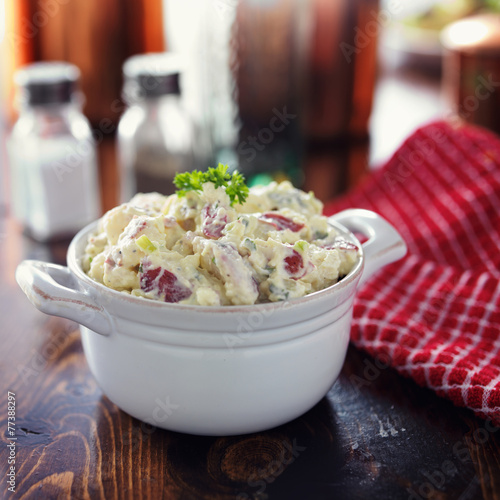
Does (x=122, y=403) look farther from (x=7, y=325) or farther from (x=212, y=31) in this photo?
(x=212, y=31)

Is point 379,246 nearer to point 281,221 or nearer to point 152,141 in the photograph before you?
point 281,221

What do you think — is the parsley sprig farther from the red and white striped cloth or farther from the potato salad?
the red and white striped cloth

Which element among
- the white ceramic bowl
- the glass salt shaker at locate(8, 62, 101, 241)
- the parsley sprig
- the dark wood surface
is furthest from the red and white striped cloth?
the glass salt shaker at locate(8, 62, 101, 241)

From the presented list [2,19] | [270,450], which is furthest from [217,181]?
[2,19]

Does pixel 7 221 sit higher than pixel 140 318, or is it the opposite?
pixel 140 318

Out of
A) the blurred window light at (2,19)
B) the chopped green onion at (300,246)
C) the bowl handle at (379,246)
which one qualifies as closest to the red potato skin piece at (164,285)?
the chopped green onion at (300,246)

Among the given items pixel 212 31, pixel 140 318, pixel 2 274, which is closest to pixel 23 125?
pixel 2 274
